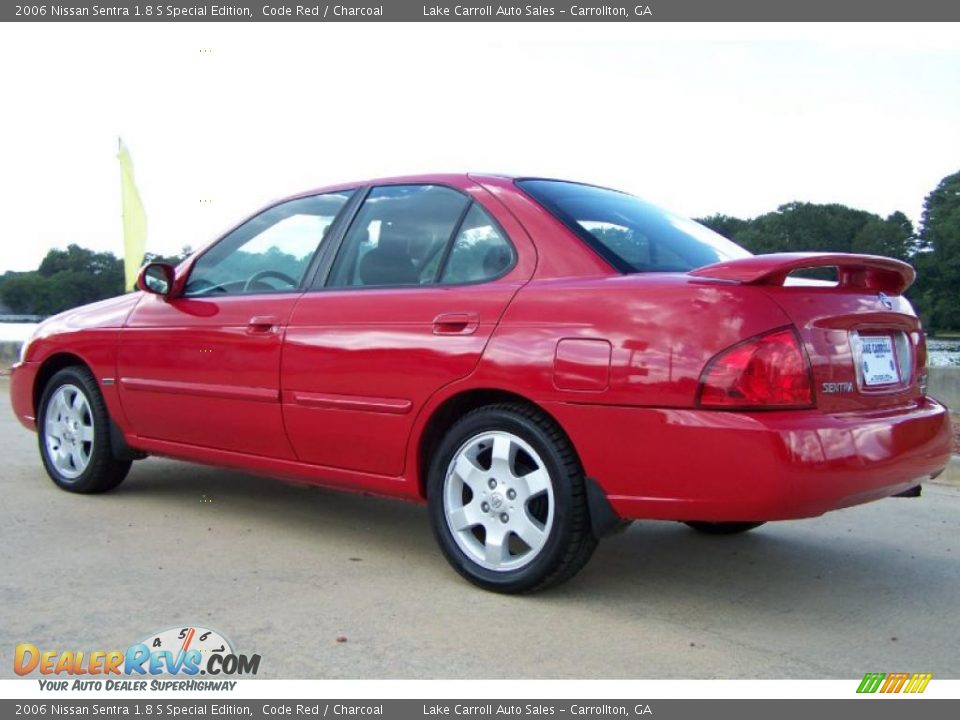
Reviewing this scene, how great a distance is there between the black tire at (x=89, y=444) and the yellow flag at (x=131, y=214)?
978cm

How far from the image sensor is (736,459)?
10.1ft

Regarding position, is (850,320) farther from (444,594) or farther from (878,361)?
(444,594)

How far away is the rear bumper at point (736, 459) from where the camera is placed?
3059 millimetres

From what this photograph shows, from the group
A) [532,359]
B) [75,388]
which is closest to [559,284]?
[532,359]

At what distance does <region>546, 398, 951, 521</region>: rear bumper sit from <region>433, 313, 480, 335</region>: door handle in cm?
48

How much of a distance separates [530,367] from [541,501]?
50cm

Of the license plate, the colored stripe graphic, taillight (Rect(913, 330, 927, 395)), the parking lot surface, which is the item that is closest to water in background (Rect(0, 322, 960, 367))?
the parking lot surface

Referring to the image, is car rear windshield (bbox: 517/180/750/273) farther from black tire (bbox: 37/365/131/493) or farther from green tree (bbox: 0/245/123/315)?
green tree (bbox: 0/245/123/315)

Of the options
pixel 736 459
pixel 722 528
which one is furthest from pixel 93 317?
pixel 736 459

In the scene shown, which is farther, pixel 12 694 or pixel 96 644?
pixel 96 644

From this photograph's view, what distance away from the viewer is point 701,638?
3.24 meters

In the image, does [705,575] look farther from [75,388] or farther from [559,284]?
[75,388]

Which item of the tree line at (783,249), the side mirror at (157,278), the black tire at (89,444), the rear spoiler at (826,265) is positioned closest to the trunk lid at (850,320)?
the rear spoiler at (826,265)

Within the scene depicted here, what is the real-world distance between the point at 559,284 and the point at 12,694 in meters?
2.11
